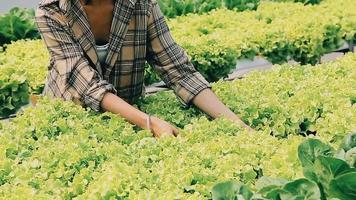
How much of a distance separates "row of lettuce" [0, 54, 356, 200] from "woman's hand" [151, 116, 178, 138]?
0.15 ft

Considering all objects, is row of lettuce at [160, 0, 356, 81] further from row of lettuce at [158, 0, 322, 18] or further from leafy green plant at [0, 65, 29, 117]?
leafy green plant at [0, 65, 29, 117]

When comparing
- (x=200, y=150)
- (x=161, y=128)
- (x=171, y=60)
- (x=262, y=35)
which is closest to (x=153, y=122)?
(x=161, y=128)

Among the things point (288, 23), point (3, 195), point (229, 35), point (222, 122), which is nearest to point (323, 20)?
point (288, 23)

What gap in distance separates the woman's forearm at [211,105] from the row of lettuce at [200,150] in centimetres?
7

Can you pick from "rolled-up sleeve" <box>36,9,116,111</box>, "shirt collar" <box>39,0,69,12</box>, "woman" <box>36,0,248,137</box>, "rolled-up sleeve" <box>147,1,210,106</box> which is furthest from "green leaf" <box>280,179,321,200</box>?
"shirt collar" <box>39,0,69,12</box>

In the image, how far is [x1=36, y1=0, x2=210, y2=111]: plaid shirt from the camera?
3770 mm

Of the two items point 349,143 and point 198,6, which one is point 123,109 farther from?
point 198,6

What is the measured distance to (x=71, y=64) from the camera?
3.77 metres

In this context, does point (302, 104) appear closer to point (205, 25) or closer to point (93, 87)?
point (93, 87)

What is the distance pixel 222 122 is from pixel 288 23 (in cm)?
347

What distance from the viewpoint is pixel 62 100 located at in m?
3.96

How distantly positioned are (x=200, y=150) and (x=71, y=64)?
1.01m

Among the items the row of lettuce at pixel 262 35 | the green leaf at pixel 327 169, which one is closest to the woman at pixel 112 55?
the green leaf at pixel 327 169

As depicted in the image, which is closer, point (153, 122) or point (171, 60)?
point (153, 122)
